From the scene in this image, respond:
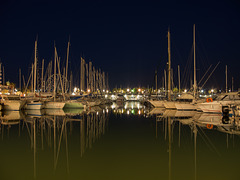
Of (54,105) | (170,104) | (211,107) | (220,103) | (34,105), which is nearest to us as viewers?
(220,103)

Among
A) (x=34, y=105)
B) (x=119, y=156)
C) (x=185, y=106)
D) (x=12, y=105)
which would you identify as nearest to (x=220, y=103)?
(x=185, y=106)

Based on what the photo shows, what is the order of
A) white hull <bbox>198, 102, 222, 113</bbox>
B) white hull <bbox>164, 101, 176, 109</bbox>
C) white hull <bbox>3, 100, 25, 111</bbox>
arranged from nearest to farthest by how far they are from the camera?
white hull <bbox>198, 102, 222, 113</bbox> → white hull <bbox>3, 100, 25, 111</bbox> → white hull <bbox>164, 101, 176, 109</bbox>

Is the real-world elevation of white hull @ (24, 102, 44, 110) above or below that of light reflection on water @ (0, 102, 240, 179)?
above

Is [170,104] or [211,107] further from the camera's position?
[170,104]

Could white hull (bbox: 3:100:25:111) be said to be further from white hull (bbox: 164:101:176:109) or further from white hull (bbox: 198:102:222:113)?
white hull (bbox: 198:102:222:113)

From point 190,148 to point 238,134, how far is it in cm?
676

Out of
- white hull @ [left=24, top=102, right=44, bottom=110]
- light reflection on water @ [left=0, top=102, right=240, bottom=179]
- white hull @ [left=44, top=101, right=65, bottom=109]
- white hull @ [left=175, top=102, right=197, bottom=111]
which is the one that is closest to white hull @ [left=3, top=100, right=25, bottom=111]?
white hull @ [left=24, top=102, right=44, bottom=110]

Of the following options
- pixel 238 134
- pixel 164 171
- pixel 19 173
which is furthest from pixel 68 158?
pixel 238 134

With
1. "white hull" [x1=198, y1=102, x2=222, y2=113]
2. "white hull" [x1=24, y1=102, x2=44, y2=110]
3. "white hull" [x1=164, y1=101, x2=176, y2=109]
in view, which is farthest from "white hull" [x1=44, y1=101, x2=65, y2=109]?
"white hull" [x1=198, y1=102, x2=222, y2=113]

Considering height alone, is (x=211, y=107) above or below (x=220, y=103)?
below

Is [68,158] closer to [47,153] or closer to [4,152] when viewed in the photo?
[47,153]

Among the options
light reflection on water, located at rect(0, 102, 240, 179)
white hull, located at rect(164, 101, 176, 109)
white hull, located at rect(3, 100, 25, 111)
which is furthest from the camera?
white hull, located at rect(164, 101, 176, 109)

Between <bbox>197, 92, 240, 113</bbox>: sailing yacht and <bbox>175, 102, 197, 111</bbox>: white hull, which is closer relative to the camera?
<bbox>197, 92, 240, 113</bbox>: sailing yacht

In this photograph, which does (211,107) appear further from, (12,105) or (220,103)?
(12,105)
